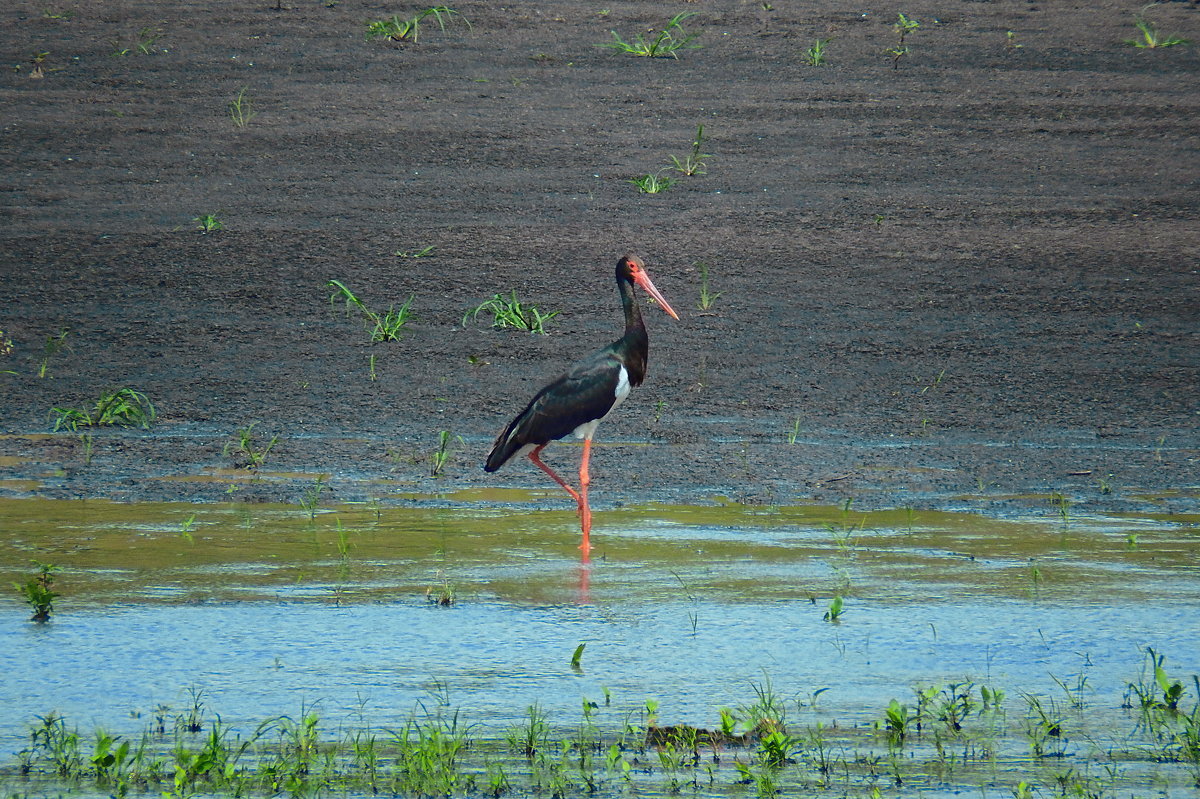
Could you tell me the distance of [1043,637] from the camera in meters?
6.79

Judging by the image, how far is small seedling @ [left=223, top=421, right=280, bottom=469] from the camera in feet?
32.9

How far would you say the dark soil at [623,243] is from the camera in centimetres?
1059

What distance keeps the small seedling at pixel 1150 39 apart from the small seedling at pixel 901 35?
2.76 metres

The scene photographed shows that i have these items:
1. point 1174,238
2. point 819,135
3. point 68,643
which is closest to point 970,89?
point 819,135

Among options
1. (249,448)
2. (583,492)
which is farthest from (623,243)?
(583,492)

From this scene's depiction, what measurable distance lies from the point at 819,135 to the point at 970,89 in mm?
2389

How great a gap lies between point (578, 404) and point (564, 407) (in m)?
0.10

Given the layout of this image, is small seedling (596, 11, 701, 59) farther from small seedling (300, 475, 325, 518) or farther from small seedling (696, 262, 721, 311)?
small seedling (300, 475, 325, 518)

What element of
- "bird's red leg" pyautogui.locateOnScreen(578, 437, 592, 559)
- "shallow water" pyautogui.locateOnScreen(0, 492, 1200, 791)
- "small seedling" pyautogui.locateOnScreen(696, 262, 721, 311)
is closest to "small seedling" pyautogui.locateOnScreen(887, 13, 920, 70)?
"small seedling" pyautogui.locateOnScreen(696, 262, 721, 311)

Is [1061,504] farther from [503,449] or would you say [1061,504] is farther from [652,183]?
[652,183]

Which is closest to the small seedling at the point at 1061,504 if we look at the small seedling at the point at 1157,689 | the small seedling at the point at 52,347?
the small seedling at the point at 1157,689

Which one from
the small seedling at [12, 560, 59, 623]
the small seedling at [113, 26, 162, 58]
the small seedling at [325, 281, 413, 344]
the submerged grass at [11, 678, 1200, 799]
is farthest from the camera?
the small seedling at [113, 26, 162, 58]

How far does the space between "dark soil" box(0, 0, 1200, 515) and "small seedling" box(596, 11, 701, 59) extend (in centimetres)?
18

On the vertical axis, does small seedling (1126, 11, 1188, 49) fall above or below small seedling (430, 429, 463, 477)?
above
